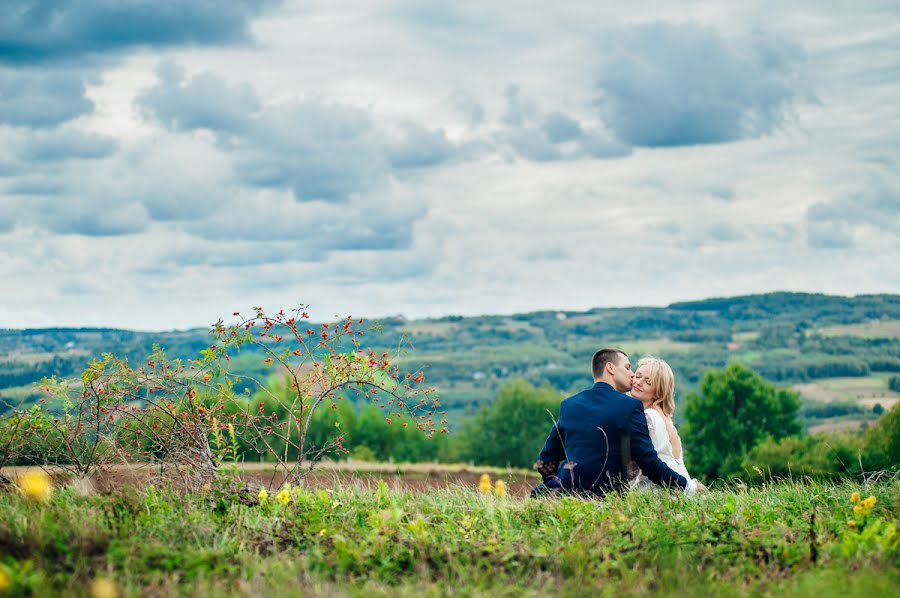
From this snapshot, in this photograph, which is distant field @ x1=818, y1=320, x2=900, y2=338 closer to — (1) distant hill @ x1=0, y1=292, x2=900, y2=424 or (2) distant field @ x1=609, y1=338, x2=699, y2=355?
(1) distant hill @ x1=0, y1=292, x2=900, y2=424

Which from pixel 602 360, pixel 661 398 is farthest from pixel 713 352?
pixel 602 360

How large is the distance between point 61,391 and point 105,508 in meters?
2.94

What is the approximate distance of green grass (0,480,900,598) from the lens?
4555 millimetres

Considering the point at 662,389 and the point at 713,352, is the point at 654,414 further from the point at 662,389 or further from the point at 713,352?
the point at 713,352

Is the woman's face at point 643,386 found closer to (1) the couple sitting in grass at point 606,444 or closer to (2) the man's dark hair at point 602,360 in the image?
(1) the couple sitting in grass at point 606,444

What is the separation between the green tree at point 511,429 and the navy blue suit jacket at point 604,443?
210 feet

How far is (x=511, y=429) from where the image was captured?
72.9m

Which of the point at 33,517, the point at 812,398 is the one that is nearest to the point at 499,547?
the point at 33,517

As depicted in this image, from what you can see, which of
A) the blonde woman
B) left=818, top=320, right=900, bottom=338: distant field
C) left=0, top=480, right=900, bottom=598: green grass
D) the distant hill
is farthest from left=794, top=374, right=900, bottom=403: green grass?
left=0, top=480, right=900, bottom=598: green grass

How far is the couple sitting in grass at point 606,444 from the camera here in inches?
287

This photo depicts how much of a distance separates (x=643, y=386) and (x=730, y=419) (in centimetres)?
4480

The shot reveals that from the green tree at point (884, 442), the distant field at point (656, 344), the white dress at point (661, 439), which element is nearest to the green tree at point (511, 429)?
the green tree at point (884, 442)

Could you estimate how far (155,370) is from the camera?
821 centimetres

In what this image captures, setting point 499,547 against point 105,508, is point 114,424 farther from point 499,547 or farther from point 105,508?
point 499,547
